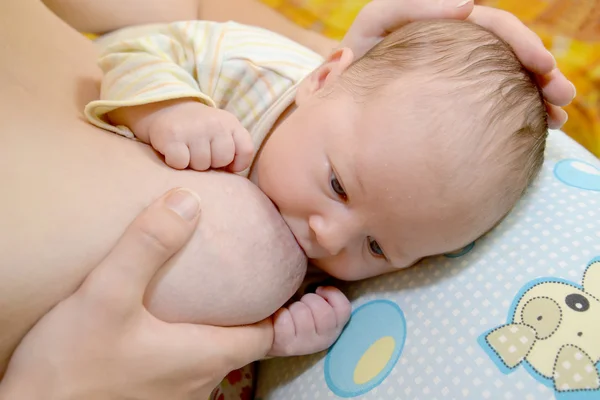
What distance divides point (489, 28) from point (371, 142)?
346 millimetres

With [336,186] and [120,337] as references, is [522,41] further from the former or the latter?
[120,337]

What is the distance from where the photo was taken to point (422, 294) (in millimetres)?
890

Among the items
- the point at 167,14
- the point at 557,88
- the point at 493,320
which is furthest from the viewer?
the point at 167,14

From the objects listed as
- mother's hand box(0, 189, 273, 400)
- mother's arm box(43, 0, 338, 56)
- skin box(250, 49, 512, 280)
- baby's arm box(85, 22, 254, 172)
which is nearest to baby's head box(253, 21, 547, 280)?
skin box(250, 49, 512, 280)

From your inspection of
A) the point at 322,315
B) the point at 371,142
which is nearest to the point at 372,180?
the point at 371,142

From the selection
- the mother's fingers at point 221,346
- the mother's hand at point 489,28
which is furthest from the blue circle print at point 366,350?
the mother's hand at point 489,28

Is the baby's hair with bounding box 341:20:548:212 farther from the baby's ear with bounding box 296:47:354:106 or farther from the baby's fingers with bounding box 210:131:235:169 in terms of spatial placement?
the baby's fingers with bounding box 210:131:235:169

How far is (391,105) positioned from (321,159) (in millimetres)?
139

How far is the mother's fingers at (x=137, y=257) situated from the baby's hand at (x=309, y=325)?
308mm

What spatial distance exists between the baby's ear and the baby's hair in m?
0.03

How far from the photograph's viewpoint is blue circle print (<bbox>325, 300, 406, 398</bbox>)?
0.84 m

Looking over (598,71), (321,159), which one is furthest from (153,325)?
(598,71)

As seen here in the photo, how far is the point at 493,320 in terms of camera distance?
0.79 m

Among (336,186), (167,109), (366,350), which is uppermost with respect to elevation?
(167,109)
